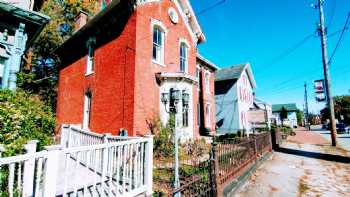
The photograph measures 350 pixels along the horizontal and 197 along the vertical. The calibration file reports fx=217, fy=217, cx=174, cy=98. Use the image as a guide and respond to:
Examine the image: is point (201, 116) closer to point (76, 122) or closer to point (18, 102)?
point (76, 122)

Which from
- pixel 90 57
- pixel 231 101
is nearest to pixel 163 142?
pixel 90 57

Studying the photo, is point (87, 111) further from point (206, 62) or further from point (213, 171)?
point (206, 62)

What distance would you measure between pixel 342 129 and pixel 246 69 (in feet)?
70.8

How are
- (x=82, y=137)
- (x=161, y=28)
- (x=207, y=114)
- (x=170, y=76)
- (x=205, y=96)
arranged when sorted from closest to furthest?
(x=82, y=137) → (x=170, y=76) → (x=161, y=28) → (x=205, y=96) → (x=207, y=114)

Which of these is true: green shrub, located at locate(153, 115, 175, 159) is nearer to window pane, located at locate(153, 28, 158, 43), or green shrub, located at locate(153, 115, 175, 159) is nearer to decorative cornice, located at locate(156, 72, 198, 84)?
decorative cornice, located at locate(156, 72, 198, 84)

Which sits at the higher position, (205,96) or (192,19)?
(192,19)

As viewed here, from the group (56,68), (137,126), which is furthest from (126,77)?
(56,68)

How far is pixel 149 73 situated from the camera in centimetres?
1188

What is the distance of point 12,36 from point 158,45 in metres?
7.07

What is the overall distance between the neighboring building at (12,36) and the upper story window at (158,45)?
5.79 m

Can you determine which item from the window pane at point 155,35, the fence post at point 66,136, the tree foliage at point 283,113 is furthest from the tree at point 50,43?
the tree foliage at point 283,113

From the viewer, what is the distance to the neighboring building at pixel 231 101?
27517mm

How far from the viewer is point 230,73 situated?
3003 centimetres

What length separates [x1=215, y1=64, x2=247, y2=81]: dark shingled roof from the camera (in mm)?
28878
